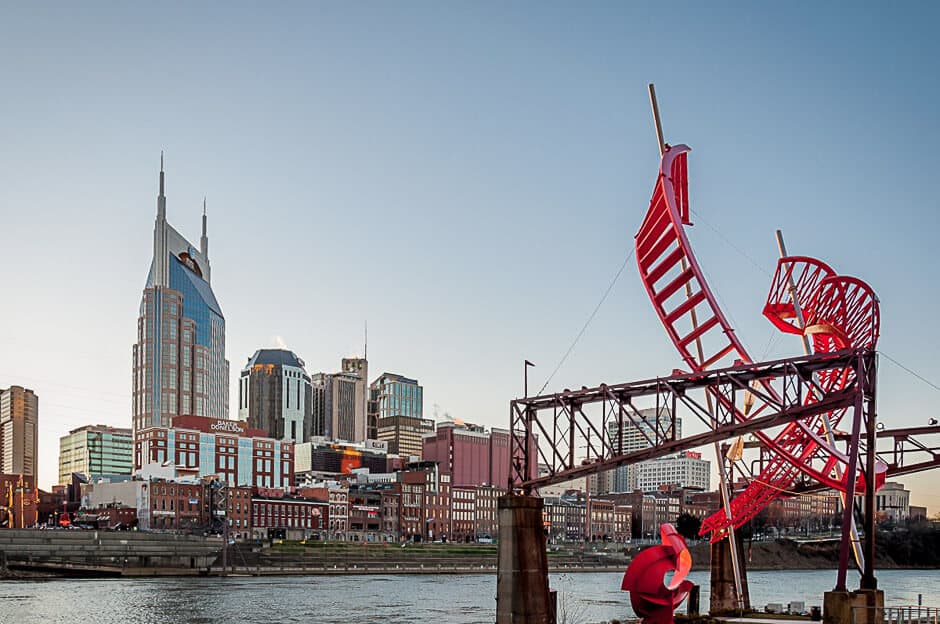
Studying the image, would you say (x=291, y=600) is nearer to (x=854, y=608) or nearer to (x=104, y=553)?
(x=104, y=553)

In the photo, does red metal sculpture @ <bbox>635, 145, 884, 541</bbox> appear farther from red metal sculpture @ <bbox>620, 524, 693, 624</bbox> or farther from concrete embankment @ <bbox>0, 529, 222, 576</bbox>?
concrete embankment @ <bbox>0, 529, 222, 576</bbox>

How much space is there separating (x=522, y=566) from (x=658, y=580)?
609 cm

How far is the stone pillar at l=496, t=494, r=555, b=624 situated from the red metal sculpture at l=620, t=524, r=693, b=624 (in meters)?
4.58

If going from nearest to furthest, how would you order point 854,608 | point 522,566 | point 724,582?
point 854,608
point 522,566
point 724,582

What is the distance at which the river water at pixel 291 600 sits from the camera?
294 feet

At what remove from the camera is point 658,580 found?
35.0 m

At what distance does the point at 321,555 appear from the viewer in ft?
642

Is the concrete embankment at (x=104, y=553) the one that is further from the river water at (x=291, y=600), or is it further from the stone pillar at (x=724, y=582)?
the stone pillar at (x=724, y=582)

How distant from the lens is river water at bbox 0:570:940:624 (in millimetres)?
89562

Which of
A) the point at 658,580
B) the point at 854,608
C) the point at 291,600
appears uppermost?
the point at 658,580

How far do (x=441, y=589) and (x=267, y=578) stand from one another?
29.7 m

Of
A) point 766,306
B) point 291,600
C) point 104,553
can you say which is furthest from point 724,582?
point 104,553

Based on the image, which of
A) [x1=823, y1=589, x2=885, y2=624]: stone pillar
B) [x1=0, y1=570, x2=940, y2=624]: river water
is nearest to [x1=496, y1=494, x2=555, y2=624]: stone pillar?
[x1=823, y1=589, x2=885, y2=624]: stone pillar

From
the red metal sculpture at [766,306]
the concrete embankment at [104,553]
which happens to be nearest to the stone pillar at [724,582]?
the red metal sculpture at [766,306]
